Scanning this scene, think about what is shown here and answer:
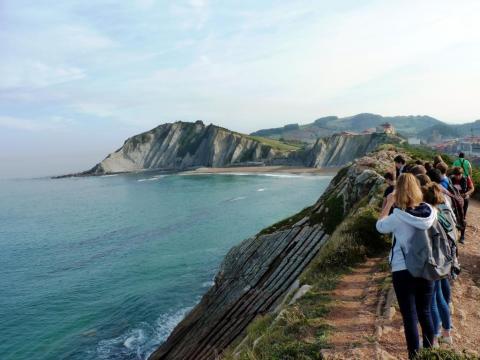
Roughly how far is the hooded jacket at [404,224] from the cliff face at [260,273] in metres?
10.5

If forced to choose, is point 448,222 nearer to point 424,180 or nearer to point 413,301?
point 424,180

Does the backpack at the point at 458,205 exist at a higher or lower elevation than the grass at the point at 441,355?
higher

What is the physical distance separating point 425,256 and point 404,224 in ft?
1.68

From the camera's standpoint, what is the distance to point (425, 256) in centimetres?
541

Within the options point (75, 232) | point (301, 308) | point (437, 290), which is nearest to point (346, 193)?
point (301, 308)

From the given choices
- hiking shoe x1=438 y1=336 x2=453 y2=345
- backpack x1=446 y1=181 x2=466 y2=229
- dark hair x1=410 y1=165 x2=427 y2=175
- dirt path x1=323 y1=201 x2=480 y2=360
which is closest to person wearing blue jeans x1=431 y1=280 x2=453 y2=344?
hiking shoe x1=438 y1=336 x2=453 y2=345

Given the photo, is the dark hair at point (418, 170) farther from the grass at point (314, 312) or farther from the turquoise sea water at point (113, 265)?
the turquoise sea water at point (113, 265)

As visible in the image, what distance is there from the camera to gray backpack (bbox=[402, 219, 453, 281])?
542 cm

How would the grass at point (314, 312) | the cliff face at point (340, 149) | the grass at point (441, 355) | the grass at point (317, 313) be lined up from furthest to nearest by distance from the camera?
1. the cliff face at point (340, 149)
2. the grass at point (314, 312)
3. the grass at point (317, 313)
4. the grass at point (441, 355)

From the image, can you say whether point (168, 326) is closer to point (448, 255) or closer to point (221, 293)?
point (221, 293)

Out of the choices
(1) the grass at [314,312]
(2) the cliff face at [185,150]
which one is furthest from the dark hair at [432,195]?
(2) the cliff face at [185,150]

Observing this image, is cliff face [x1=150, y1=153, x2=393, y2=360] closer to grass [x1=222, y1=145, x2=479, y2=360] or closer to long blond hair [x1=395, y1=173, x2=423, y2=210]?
grass [x1=222, y1=145, x2=479, y2=360]

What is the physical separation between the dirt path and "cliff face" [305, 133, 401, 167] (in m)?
118

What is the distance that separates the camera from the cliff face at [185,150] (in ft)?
493
